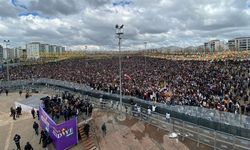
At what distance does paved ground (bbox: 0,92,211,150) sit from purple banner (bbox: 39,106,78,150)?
2.22ft

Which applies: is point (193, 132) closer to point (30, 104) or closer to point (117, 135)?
point (117, 135)

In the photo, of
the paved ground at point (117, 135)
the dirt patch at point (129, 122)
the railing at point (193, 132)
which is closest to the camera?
the railing at point (193, 132)

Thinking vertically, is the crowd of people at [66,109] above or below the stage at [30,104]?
above

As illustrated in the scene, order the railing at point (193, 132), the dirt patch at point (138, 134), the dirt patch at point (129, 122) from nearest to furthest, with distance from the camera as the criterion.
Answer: the railing at point (193, 132) < the dirt patch at point (138, 134) < the dirt patch at point (129, 122)

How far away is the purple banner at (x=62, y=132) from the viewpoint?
63.7 feet

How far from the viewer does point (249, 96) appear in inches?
1116

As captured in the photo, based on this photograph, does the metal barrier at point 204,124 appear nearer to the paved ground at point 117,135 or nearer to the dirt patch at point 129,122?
the dirt patch at point 129,122

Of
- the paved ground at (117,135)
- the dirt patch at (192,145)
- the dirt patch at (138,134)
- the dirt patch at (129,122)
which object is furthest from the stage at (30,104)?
the dirt patch at (192,145)

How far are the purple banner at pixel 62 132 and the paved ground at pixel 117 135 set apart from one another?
0.68m

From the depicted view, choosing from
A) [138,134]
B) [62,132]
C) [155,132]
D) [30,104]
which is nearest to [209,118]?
[155,132]

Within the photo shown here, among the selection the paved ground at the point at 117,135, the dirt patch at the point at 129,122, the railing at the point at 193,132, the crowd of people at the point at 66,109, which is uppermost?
the crowd of people at the point at 66,109

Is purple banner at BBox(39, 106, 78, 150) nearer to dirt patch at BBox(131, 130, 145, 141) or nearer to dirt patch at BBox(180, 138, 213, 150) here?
dirt patch at BBox(131, 130, 145, 141)

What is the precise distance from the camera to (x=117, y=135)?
72.6 feet

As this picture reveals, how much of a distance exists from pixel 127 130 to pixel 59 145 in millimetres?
5791
